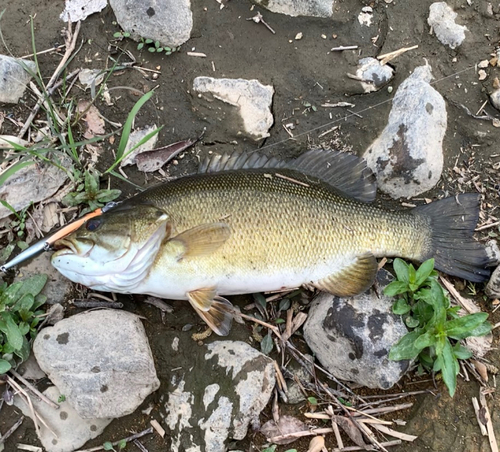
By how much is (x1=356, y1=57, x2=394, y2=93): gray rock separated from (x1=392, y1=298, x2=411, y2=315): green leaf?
166 cm

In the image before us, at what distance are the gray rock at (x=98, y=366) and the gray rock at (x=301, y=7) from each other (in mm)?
2720

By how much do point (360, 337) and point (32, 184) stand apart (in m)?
2.63

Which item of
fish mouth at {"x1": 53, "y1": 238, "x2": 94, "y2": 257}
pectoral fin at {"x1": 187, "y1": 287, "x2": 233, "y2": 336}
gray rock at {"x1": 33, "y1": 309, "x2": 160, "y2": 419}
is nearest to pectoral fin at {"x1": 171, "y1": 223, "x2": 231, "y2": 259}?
pectoral fin at {"x1": 187, "y1": 287, "x2": 233, "y2": 336}

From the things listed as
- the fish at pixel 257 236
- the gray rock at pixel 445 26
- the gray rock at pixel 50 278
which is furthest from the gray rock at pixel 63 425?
the gray rock at pixel 445 26

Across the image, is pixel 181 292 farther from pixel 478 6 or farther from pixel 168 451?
pixel 478 6

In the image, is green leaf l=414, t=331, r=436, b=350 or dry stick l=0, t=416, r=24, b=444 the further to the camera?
dry stick l=0, t=416, r=24, b=444

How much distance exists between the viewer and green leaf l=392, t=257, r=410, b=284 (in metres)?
3.32

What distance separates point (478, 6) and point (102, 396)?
13.6ft

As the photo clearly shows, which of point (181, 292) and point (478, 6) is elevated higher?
point (478, 6)

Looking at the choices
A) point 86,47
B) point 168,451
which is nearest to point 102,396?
point 168,451

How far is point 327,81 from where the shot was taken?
3852 millimetres

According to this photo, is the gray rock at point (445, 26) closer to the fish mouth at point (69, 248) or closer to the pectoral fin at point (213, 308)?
the pectoral fin at point (213, 308)

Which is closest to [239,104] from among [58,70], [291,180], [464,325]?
[291,180]

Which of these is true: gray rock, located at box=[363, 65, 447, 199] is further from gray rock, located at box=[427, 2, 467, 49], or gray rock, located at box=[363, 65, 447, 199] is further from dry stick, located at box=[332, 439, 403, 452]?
dry stick, located at box=[332, 439, 403, 452]
